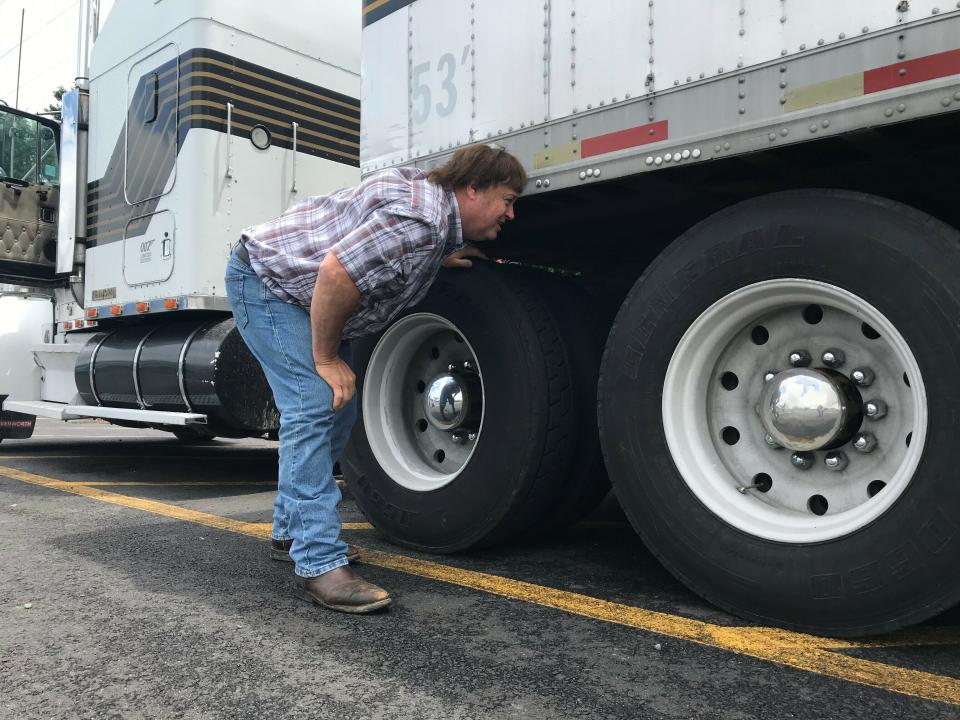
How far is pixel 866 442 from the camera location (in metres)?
2.21

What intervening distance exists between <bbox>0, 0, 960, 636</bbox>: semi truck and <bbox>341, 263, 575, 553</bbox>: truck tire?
0.03 feet

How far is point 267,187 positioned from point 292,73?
31.7 inches

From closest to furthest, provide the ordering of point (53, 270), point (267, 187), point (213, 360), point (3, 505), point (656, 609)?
point (656, 609), point (3, 505), point (213, 360), point (267, 187), point (53, 270)

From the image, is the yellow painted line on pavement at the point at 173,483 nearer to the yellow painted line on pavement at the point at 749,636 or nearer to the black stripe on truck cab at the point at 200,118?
the black stripe on truck cab at the point at 200,118

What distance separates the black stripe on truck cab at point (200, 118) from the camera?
16.5 feet

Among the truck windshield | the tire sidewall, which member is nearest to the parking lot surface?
the tire sidewall

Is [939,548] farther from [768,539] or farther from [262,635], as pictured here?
[262,635]

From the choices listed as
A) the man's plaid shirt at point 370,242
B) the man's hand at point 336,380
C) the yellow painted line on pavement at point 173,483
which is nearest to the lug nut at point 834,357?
the man's plaid shirt at point 370,242

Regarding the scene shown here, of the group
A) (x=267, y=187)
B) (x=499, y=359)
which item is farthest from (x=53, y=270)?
(x=499, y=359)

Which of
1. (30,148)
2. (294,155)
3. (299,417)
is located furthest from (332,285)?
(30,148)

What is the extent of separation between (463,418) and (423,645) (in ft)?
3.78

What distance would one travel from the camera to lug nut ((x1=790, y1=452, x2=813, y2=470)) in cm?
232

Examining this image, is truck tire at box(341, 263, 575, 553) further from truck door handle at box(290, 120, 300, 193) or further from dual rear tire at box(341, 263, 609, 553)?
truck door handle at box(290, 120, 300, 193)

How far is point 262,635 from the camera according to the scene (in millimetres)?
2244
